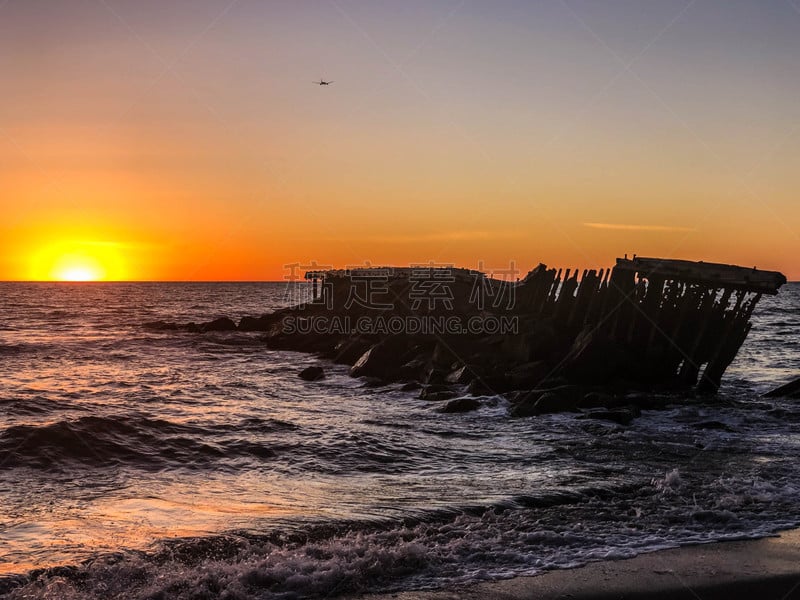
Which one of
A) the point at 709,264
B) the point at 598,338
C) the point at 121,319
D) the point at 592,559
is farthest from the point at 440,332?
the point at 121,319

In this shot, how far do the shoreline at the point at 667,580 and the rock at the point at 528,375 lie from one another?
1013cm

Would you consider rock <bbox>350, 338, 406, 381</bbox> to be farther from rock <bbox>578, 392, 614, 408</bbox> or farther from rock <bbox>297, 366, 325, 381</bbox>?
rock <bbox>578, 392, 614, 408</bbox>

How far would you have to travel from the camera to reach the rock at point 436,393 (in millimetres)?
17328

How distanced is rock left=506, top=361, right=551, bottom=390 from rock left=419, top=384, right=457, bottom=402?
1446 mm

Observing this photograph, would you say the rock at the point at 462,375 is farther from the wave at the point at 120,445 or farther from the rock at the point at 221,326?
the rock at the point at 221,326

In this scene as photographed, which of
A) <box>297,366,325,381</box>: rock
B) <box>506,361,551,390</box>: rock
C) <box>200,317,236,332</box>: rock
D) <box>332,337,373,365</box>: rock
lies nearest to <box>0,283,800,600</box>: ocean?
<box>506,361,551,390</box>: rock

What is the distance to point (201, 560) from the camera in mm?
7129

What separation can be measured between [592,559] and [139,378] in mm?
18720

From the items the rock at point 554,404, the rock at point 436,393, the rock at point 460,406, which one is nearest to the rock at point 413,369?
the rock at point 436,393

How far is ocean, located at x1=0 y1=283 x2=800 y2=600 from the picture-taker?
6.94 metres

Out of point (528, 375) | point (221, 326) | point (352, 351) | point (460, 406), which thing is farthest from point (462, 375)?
point (221, 326)

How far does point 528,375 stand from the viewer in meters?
17.7

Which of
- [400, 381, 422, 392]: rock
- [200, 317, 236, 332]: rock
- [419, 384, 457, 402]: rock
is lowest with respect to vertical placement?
[200, 317, 236, 332]: rock

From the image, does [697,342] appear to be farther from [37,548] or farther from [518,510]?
[37,548]
